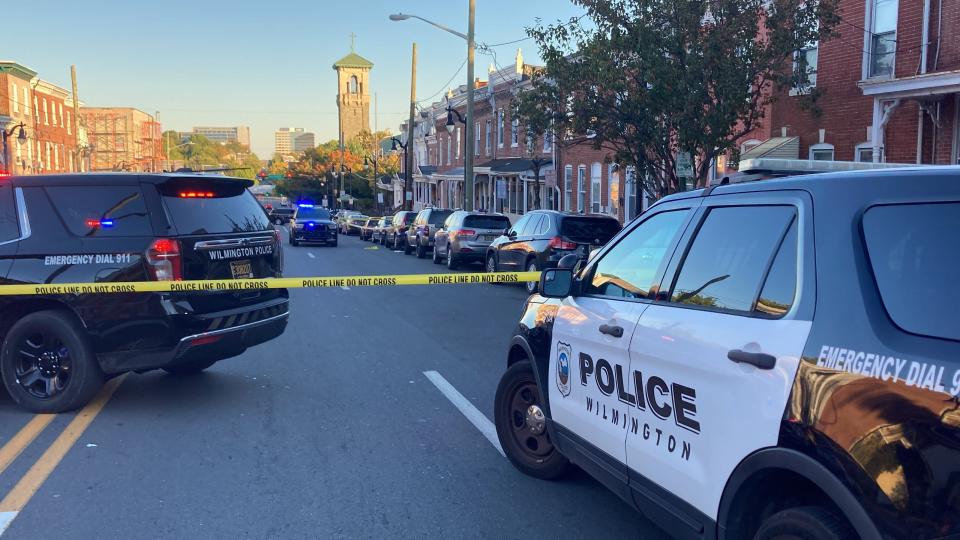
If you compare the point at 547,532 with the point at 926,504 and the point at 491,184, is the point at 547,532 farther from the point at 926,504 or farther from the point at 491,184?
the point at 491,184

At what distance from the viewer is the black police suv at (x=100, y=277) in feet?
22.3

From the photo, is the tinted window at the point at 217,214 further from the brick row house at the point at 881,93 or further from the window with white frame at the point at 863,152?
the window with white frame at the point at 863,152

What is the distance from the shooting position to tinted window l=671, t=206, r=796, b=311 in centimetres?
336

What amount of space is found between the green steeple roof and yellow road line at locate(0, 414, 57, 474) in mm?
106262

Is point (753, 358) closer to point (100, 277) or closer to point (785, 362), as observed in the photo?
point (785, 362)

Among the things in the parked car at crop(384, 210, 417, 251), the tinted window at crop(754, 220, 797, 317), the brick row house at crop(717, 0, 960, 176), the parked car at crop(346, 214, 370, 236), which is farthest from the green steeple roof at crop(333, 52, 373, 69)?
the tinted window at crop(754, 220, 797, 317)

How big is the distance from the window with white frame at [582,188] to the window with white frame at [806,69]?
12.9 metres

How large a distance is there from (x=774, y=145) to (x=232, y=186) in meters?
14.2

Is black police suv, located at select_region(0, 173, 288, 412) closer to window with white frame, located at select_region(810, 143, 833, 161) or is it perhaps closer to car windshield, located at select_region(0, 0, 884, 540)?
car windshield, located at select_region(0, 0, 884, 540)

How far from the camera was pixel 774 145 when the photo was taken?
18781mm

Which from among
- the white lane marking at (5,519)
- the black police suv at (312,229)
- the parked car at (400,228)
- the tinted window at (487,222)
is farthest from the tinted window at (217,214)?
the black police suv at (312,229)

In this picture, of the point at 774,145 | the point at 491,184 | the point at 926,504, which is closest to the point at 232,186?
the point at 926,504

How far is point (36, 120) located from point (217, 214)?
56.1m

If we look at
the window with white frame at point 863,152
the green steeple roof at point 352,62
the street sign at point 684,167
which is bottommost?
the street sign at point 684,167
